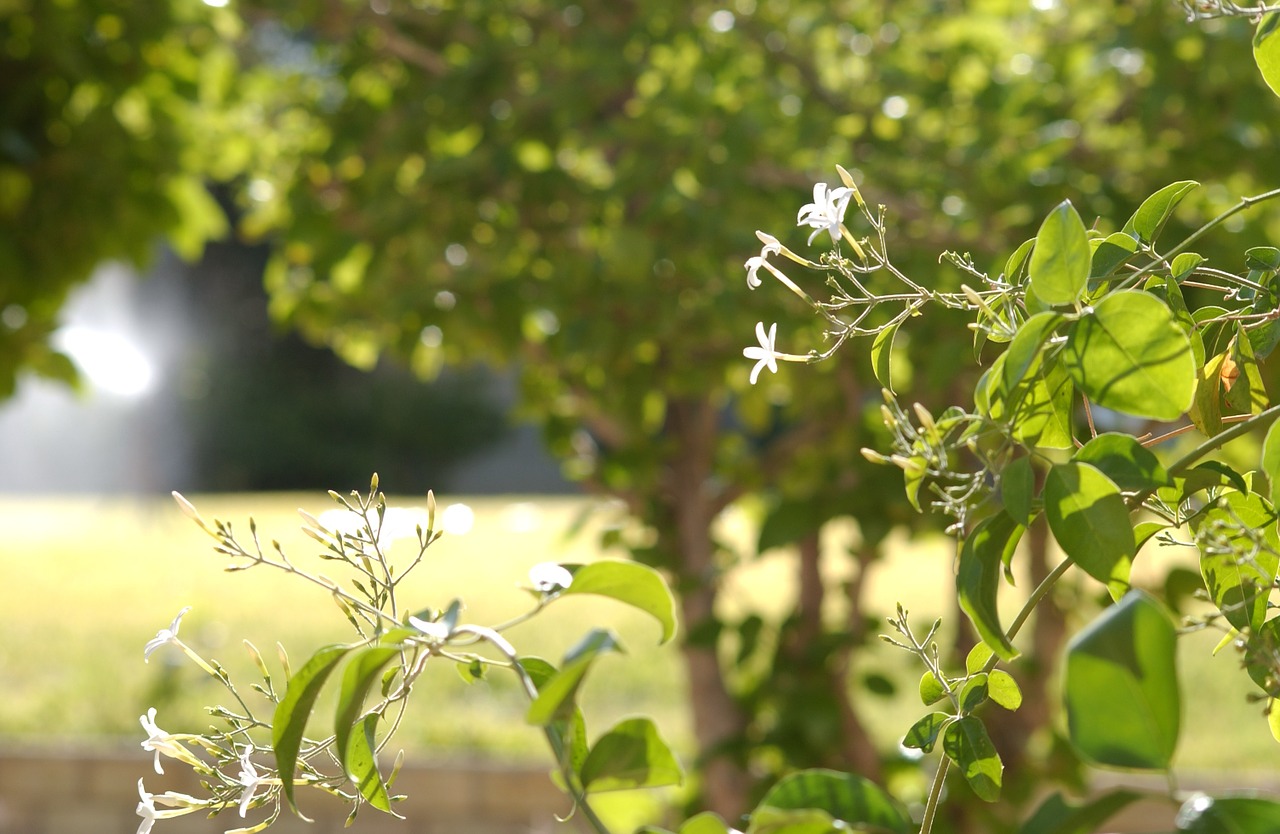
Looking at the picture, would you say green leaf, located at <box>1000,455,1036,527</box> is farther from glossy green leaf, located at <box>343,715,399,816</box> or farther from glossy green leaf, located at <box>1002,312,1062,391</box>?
glossy green leaf, located at <box>343,715,399,816</box>

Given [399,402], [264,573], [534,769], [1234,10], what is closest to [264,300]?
[399,402]

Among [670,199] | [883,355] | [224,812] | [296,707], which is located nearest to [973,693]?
[883,355]

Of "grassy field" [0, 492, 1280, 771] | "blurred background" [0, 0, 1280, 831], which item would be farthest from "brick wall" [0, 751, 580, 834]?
"grassy field" [0, 492, 1280, 771]

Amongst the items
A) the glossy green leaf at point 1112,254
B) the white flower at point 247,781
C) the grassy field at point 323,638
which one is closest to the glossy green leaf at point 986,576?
the glossy green leaf at point 1112,254

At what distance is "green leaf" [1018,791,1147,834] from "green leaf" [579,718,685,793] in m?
0.11

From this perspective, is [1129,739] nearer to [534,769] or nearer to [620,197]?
[620,197]

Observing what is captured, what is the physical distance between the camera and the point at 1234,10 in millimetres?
527

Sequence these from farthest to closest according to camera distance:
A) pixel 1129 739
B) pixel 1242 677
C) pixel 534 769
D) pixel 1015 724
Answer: pixel 1242 677 → pixel 534 769 → pixel 1015 724 → pixel 1129 739

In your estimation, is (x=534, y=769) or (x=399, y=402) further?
(x=399, y=402)

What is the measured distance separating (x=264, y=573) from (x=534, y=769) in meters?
2.14

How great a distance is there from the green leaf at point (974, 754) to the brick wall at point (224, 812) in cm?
211

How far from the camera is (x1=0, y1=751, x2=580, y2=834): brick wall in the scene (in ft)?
8.30

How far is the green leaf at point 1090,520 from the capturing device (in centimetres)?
38

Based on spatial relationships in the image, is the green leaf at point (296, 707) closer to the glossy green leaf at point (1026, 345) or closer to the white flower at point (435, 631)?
the white flower at point (435, 631)
